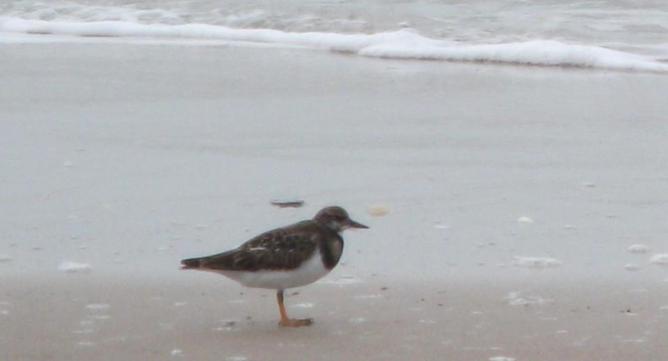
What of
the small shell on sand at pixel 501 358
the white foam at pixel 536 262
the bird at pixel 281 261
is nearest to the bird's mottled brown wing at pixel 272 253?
the bird at pixel 281 261

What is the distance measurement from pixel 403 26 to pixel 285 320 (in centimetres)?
687

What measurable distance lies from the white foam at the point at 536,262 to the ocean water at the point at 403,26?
14.4 ft

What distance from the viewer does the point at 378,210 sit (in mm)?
5234

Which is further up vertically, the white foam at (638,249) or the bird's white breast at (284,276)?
the bird's white breast at (284,276)

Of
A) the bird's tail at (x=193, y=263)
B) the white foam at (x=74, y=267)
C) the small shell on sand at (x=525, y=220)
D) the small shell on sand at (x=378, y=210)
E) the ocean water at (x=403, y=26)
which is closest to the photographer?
the bird's tail at (x=193, y=263)

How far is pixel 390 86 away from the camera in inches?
324

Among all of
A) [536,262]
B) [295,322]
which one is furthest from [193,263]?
[536,262]

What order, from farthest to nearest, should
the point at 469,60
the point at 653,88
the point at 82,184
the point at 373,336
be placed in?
the point at 469,60, the point at 653,88, the point at 82,184, the point at 373,336

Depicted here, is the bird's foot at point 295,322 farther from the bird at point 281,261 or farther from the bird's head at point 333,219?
the bird's head at point 333,219

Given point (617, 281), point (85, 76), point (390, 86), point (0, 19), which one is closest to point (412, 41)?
point (390, 86)

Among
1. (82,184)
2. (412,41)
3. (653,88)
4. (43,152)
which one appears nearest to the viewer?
(82,184)

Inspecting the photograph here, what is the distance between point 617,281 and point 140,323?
1565 millimetres

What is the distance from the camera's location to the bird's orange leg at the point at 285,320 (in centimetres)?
393

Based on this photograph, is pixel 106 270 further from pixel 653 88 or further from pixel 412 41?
pixel 412 41
